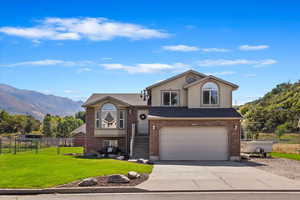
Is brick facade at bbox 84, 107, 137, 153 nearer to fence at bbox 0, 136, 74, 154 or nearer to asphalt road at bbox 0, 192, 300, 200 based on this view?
fence at bbox 0, 136, 74, 154

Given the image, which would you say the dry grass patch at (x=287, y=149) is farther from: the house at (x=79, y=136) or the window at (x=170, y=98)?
the house at (x=79, y=136)

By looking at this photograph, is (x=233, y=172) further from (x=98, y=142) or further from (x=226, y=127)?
(x=98, y=142)

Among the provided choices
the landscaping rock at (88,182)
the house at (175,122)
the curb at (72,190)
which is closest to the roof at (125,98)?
the house at (175,122)

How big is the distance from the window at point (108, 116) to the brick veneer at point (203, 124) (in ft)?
18.3

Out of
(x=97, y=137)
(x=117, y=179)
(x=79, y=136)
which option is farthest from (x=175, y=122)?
(x=79, y=136)

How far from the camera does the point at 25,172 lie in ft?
58.1

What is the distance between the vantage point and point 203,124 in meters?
28.5

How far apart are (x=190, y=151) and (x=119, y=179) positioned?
1334cm

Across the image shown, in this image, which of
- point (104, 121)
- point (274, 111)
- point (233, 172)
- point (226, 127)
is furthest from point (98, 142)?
point (274, 111)

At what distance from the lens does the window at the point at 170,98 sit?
104ft

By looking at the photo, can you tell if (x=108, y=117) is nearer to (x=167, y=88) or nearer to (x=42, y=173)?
(x=167, y=88)

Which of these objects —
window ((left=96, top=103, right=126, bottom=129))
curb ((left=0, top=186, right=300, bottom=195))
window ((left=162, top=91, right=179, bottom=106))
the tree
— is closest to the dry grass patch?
window ((left=162, top=91, right=179, bottom=106))

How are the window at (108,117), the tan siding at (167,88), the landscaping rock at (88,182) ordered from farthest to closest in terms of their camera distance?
the window at (108,117), the tan siding at (167,88), the landscaping rock at (88,182)

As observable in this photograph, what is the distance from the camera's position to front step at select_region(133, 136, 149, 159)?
97.2 ft
